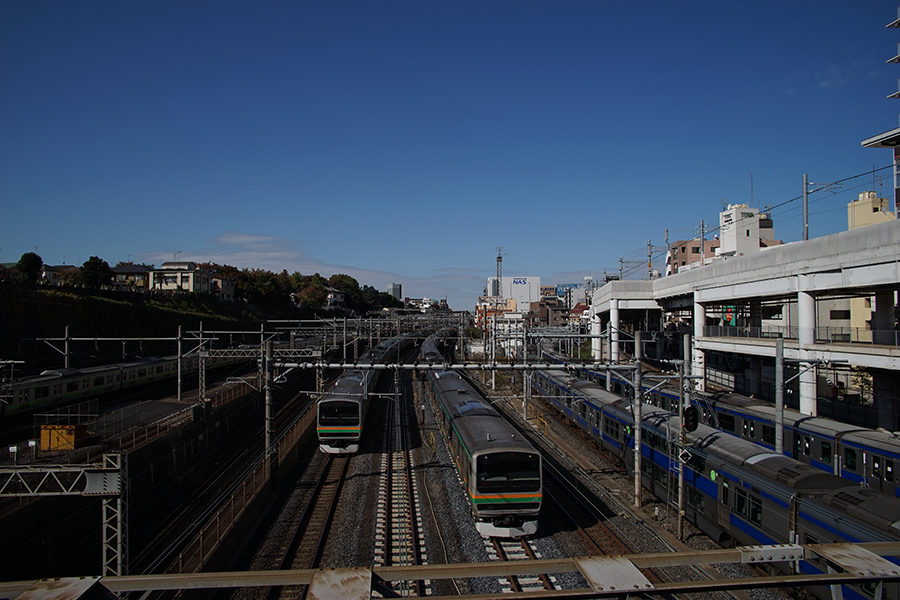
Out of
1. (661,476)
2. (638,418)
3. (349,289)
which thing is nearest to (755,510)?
(661,476)

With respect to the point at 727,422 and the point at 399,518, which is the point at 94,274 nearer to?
the point at 399,518

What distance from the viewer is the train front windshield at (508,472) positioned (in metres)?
12.1

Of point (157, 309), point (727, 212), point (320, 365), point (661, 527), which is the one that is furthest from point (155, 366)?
point (727, 212)

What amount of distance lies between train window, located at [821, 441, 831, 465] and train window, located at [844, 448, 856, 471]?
61cm

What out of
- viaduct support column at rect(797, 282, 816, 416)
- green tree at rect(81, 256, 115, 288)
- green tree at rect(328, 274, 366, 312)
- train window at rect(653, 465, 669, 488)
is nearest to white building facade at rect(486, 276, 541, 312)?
green tree at rect(328, 274, 366, 312)

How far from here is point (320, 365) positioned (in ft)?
51.6

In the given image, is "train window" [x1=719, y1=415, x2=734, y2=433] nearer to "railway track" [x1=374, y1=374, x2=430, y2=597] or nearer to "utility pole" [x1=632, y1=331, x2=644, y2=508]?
"utility pole" [x1=632, y1=331, x2=644, y2=508]

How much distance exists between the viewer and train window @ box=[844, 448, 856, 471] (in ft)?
42.7

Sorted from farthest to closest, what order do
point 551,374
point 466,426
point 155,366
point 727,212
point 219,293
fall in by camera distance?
point 219,293 → point 727,212 → point 155,366 → point 551,374 → point 466,426

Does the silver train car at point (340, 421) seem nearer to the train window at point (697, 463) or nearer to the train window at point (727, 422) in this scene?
the train window at point (697, 463)

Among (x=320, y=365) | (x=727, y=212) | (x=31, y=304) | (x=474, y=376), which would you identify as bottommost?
(x=474, y=376)

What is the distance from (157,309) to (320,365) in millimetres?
39497

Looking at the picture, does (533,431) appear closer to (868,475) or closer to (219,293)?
(868,475)

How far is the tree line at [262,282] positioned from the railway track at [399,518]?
115 ft
